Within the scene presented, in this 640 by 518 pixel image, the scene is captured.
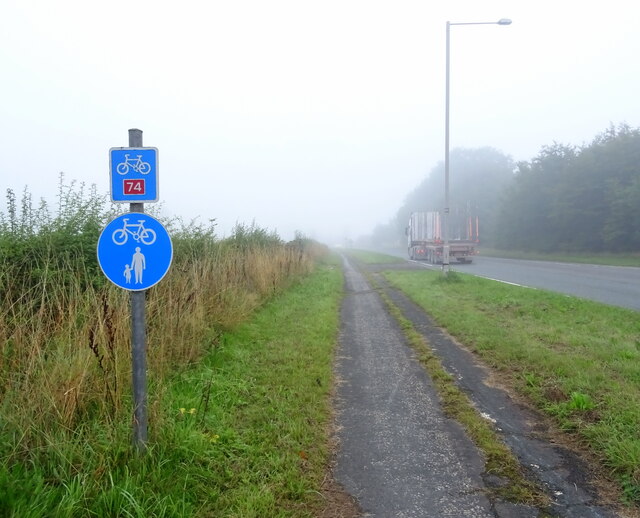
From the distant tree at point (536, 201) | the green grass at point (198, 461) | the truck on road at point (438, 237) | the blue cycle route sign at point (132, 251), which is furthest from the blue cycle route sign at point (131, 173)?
the distant tree at point (536, 201)

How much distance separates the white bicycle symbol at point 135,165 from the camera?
2.99 metres

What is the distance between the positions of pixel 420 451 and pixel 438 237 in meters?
28.4

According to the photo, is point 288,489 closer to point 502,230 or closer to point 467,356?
point 467,356

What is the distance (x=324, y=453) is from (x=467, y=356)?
3572mm

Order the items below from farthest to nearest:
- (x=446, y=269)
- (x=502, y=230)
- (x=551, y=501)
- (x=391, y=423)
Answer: (x=502, y=230) < (x=446, y=269) < (x=391, y=423) < (x=551, y=501)

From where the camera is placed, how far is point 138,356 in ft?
9.93

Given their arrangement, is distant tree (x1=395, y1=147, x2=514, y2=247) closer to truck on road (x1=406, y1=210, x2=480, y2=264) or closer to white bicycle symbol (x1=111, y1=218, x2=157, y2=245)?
truck on road (x1=406, y1=210, x2=480, y2=264)

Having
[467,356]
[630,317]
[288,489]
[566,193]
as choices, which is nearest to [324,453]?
[288,489]

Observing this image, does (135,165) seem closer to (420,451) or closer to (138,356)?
(138,356)

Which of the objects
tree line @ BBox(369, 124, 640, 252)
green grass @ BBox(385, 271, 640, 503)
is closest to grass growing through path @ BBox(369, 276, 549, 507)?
green grass @ BBox(385, 271, 640, 503)

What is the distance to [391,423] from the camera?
425 cm

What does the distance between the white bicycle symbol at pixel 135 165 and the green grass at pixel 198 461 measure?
67.3 inches

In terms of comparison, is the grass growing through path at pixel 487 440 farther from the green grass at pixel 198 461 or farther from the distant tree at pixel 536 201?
the distant tree at pixel 536 201

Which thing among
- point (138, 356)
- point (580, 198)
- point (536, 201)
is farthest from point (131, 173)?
point (536, 201)
